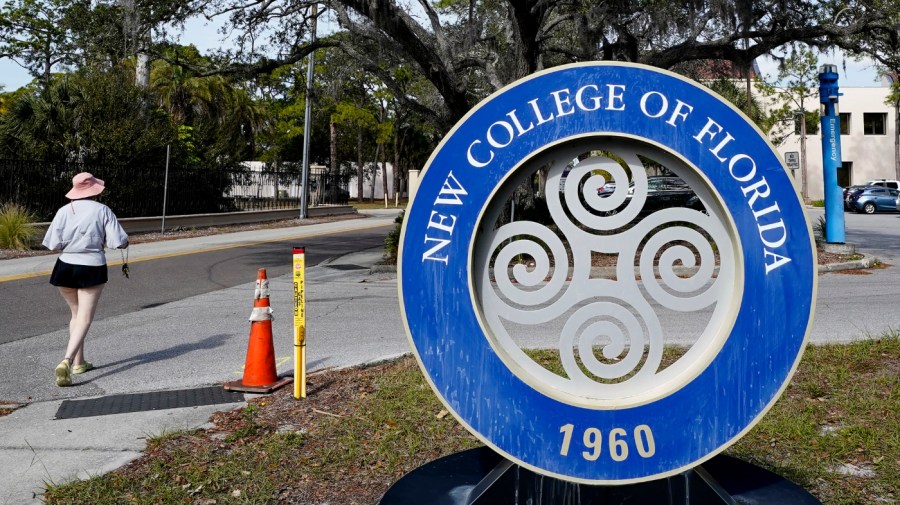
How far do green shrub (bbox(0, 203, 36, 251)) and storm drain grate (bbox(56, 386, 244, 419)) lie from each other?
527 inches

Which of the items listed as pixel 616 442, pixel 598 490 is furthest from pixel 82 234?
pixel 616 442

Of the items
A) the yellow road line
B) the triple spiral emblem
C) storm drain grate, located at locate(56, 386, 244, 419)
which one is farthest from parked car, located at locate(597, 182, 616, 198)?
the yellow road line

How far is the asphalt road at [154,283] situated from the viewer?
33.8 ft

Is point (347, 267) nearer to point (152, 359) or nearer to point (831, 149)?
point (152, 359)

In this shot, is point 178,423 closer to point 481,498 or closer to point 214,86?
point 481,498

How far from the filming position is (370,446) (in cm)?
484

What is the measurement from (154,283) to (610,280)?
11.7 m

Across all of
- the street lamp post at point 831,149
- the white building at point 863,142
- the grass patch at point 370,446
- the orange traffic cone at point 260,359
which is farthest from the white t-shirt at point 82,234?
the white building at point 863,142

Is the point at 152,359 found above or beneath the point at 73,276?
beneath

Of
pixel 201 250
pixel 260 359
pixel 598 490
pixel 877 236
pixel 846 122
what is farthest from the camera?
pixel 846 122

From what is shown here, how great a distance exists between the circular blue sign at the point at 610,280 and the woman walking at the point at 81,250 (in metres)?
4.68

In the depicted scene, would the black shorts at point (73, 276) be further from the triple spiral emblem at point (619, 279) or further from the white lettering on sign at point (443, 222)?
the triple spiral emblem at point (619, 279)

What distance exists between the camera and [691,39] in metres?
16.8

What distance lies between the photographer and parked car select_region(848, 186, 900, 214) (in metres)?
39.0
